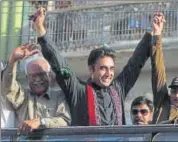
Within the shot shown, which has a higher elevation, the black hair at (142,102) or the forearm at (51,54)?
the forearm at (51,54)

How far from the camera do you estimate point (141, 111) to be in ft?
13.2

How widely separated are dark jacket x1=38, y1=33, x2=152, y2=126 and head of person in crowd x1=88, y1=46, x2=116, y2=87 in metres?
0.04

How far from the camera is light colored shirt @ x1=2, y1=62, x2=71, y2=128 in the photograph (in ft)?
12.5

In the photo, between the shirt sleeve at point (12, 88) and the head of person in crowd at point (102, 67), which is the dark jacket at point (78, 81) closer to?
the head of person in crowd at point (102, 67)

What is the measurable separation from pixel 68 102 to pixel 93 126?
0.39 meters

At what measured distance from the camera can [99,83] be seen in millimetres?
3912

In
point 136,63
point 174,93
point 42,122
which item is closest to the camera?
point 42,122

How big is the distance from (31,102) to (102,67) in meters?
0.46

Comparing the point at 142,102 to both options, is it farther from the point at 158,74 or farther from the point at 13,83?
the point at 13,83

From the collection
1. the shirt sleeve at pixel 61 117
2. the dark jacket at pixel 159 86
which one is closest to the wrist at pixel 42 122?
the shirt sleeve at pixel 61 117

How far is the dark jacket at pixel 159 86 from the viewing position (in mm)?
3900

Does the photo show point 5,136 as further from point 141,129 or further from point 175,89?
point 175,89

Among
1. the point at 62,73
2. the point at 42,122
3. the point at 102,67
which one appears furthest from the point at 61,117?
the point at 102,67

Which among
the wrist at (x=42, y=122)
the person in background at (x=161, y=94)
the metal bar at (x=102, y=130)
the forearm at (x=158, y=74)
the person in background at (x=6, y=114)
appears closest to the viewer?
the metal bar at (x=102, y=130)
